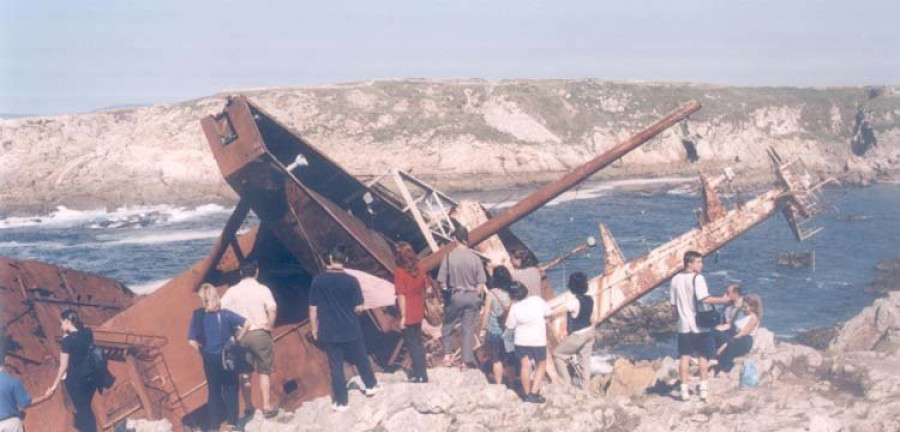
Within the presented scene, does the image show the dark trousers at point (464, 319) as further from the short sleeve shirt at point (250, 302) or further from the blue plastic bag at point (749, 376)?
the blue plastic bag at point (749, 376)

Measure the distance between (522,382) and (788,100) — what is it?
311ft

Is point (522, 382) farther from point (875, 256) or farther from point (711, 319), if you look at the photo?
point (875, 256)

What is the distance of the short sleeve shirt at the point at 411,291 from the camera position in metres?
8.63

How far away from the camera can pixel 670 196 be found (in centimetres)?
6088

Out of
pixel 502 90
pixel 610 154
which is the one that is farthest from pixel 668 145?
pixel 610 154

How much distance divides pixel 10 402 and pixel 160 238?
127 feet

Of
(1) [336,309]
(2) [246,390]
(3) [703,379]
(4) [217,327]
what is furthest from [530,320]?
(2) [246,390]

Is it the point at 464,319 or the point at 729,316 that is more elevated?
the point at 464,319

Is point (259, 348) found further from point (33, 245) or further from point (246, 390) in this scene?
point (33, 245)

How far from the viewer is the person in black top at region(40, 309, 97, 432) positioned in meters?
8.41

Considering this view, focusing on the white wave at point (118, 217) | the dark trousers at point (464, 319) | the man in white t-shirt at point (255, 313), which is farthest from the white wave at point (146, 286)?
the man in white t-shirt at point (255, 313)

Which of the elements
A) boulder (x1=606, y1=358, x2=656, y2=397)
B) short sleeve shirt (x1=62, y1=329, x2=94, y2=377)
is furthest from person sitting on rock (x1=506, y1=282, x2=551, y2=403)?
short sleeve shirt (x1=62, y1=329, x2=94, y2=377)

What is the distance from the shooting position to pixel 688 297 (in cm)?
927

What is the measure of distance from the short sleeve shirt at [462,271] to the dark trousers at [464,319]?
4.3 inches
